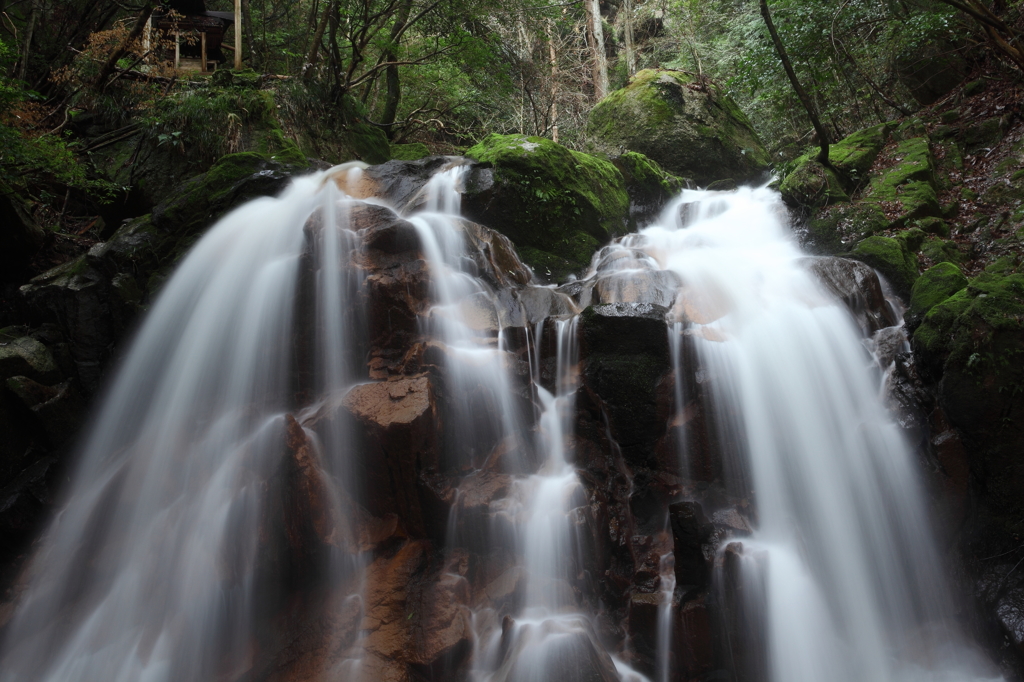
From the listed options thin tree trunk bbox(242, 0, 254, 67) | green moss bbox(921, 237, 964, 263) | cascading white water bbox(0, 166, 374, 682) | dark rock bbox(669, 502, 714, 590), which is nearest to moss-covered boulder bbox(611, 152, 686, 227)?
green moss bbox(921, 237, 964, 263)

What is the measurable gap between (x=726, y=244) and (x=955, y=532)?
533cm

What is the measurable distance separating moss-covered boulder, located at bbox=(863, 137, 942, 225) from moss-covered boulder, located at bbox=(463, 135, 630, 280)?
382 centimetres

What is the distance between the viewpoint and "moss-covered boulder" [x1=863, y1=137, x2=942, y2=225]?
23.0 feet

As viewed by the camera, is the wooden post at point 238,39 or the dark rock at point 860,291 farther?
the wooden post at point 238,39

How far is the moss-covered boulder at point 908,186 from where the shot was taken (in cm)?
700

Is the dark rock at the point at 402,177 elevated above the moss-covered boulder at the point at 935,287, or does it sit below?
above

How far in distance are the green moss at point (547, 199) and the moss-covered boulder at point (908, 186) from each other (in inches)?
148

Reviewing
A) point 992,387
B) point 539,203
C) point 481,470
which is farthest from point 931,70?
point 481,470

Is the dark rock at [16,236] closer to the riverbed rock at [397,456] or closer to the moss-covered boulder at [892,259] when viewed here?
the riverbed rock at [397,456]

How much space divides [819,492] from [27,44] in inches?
616

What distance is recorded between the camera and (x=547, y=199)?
7840mm

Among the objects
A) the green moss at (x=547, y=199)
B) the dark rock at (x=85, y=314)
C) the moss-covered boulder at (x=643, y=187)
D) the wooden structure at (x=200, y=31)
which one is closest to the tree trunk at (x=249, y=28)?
the wooden structure at (x=200, y=31)

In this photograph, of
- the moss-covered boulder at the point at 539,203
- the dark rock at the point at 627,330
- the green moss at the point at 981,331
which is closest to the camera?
the green moss at the point at 981,331

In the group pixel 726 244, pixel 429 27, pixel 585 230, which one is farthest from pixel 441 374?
pixel 429 27
